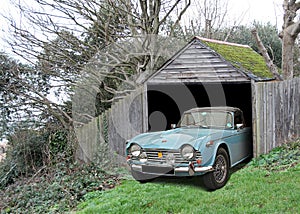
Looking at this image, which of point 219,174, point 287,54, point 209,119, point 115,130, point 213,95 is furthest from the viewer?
point 213,95

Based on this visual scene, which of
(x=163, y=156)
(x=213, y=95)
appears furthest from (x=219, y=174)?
(x=213, y=95)

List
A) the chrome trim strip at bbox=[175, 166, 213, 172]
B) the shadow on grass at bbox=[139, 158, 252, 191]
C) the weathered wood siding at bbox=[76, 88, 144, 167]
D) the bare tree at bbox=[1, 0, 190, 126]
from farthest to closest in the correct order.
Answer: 1. the bare tree at bbox=[1, 0, 190, 126]
2. the weathered wood siding at bbox=[76, 88, 144, 167]
3. the shadow on grass at bbox=[139, 158, 252, 191]
4. the chrome trim strip at bbox=[175, 166, 213, 172]

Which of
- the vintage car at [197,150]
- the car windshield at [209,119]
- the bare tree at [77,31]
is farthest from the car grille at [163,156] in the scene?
the bare tree at [77,31]

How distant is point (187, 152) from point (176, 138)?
1.81 feet

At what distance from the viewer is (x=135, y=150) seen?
239 inches

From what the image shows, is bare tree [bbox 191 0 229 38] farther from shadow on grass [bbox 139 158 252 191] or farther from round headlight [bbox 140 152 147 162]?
round headlight [bbox 140 152 147 162]

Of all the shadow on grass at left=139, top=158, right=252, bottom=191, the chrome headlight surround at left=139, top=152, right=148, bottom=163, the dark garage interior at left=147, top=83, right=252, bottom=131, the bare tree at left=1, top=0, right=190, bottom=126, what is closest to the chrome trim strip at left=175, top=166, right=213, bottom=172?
the shadow on grass at left=139, top=158, right=252, bottom=191

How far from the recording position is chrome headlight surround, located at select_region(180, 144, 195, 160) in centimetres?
540

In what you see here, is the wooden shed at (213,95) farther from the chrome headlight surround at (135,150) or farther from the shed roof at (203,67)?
the chrome headlight surround at (135,150)

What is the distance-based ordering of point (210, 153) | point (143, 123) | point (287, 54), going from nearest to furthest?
point (210, 153)
point (143, 123)
point (287, 54)

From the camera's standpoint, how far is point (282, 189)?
5.02m

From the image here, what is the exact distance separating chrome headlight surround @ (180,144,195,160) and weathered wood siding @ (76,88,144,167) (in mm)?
3010

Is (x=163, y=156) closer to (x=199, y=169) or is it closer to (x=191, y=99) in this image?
(x=199, y=169)

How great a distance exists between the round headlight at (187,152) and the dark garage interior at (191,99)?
192 inches
